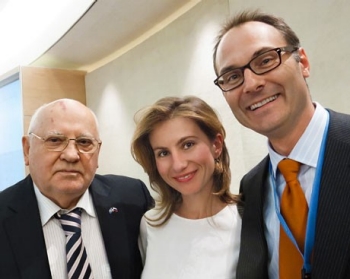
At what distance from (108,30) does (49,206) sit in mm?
3202

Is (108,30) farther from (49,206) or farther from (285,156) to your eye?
(285,156)

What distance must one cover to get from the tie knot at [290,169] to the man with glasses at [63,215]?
2.75ft

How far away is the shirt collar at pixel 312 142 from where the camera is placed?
50.7 inches

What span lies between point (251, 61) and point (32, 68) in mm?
4530

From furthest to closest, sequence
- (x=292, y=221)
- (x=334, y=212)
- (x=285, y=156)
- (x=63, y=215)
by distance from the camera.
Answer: (x=63, y=215) → (x=285, y=156) → (x=292, y=221) → (x=334, y=212)

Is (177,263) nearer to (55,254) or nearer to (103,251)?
(103,251)

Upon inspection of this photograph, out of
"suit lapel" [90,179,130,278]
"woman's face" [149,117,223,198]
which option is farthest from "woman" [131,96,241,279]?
"suit lapel" [90,179,130,278]

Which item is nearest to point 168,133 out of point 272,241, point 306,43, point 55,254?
point 272,241

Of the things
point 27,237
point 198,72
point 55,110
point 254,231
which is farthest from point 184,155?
point 198,72

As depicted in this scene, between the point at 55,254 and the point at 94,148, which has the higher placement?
the point at 94,148

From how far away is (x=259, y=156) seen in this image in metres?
2.97

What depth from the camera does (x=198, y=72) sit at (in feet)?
11.9

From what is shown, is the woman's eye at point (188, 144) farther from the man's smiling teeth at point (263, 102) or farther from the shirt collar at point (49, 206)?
the shirt collar at point (49, 206)

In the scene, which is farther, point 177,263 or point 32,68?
point 32,68
